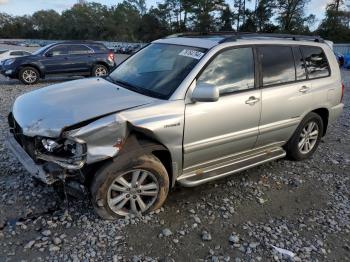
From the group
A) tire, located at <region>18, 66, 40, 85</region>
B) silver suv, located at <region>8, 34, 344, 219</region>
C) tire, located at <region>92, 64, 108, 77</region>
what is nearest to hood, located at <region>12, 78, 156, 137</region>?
silver suv, located at <region>8, 34, 344, 219</region>

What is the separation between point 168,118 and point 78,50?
1221 cm

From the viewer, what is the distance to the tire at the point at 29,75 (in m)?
13.9

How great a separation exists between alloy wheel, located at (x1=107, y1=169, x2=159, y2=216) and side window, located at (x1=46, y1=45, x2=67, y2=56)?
11834 millimetres

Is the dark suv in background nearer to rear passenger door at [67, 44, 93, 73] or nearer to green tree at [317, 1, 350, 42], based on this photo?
rear passenger door at [67, 44, 93, 73]

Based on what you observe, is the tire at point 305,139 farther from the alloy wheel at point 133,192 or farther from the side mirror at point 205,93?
the alloy wheel at point 133,192

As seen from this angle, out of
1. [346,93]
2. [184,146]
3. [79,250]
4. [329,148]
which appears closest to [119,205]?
[79,250]

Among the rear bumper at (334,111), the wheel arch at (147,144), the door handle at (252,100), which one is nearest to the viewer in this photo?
the wheel arch at (147,144)

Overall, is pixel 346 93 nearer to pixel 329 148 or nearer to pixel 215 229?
pixel 329 148

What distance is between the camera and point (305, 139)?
5.55 m

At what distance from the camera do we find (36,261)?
315 centimetres

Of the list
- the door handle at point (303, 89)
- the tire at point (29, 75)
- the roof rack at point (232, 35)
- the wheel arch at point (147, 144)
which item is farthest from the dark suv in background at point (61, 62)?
the wheel arch at point (147, 144)

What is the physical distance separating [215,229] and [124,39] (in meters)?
88.4

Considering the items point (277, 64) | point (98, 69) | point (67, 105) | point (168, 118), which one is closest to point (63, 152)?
point (67, 105)

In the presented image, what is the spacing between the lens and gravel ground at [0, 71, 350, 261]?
334cm
